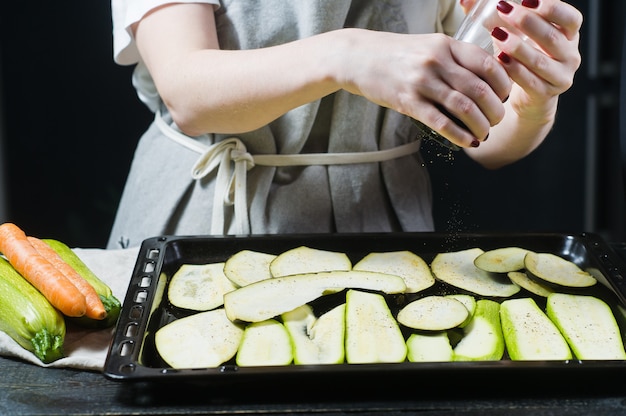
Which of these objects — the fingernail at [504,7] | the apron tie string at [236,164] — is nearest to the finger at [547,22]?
the fingernail at [504,7]

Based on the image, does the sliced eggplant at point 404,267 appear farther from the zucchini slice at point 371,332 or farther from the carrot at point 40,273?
the carrot at point 40,273

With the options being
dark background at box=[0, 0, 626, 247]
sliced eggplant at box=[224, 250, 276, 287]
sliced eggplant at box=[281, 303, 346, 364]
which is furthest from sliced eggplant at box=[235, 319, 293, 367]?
dark background at box=[0, 0, 626, 247]

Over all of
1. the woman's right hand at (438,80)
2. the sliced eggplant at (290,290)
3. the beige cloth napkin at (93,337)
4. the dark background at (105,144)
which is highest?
the woman's right hand at (438,80)

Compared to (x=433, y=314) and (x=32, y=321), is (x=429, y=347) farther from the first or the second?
(x=32, y=321)

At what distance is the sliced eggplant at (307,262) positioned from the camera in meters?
1.17

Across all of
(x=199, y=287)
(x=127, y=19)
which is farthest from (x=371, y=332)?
(x=127, y=19)

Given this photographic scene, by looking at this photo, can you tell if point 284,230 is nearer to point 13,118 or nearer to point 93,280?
point 93,280

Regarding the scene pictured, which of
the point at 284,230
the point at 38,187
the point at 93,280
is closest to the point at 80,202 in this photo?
the point at 38,187

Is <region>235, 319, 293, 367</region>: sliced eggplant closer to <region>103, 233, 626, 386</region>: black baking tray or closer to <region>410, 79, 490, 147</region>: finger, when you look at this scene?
<region>103, 233, 626, 386</region>: black baking tray

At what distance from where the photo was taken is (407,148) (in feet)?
4.94

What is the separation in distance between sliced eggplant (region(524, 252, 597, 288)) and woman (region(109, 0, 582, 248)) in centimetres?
24

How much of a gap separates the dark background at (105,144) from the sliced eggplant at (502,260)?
1.16m

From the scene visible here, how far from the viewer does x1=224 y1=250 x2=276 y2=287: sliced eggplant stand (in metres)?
1.14

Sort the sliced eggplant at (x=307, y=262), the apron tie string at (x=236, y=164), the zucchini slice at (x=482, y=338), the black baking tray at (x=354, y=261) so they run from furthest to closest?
1. the apron tie string at (x=236, y=164)
2. the sliced eggplant at (x=307, y=262)
3. the zucchini slice at (x=482, y=338)
4. the black baking tray at (x=354, y=261)
